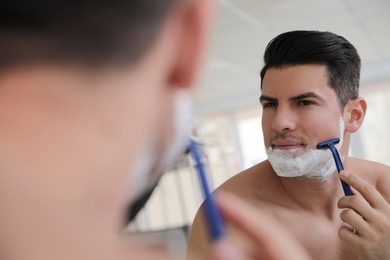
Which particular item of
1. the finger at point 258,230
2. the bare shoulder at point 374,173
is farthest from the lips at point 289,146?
the finger at point 258,230

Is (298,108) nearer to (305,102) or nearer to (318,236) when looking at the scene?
(305,102)

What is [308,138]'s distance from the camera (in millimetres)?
1101

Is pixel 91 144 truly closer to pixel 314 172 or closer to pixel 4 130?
pixel 4 130

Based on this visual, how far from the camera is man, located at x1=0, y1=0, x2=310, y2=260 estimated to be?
20 cm

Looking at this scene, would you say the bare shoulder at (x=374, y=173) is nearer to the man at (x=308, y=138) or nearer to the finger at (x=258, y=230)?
the man at (x=308, y=138)

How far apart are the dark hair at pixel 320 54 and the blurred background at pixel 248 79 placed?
0.68 ft

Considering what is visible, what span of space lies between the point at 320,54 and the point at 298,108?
152mm

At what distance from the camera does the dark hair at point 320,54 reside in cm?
116

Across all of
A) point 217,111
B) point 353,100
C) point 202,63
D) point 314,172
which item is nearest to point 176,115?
point 202,63

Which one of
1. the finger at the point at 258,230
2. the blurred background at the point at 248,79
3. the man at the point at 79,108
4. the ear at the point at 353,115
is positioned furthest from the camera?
the blurred background at the point at 248,79

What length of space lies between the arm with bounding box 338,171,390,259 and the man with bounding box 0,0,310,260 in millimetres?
836

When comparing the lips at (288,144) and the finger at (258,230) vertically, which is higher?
the lips at (288,144)

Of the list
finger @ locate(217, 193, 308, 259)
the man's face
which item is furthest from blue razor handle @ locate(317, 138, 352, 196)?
finger @ locate(217, 193, 308, 259)

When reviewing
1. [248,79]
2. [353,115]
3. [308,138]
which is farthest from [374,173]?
[248,79]
